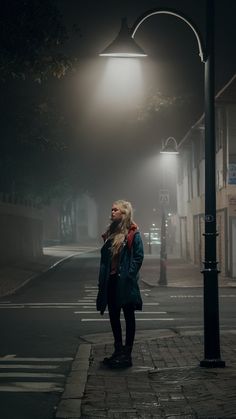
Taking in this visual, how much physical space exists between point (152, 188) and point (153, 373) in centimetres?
9091

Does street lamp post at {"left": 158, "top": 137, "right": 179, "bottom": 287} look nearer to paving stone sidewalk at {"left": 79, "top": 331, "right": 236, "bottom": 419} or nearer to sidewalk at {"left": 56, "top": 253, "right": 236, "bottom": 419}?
sidewalk at {"left": 56, "top": 253, "right": 236, "bottom": 419}

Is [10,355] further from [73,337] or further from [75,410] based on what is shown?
[75,410]

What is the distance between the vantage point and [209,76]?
32.1ft

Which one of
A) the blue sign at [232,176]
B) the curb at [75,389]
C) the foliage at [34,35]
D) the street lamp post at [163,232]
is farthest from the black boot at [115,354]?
the street lamp post at [163,232]

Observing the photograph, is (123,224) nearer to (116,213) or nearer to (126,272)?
(116,213)

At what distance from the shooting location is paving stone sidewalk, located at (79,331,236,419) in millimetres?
6925

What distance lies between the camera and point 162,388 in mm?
7949

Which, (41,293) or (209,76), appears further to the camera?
(41,293)

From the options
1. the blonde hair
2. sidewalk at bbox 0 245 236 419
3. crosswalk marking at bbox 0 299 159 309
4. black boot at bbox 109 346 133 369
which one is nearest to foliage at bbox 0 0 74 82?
crosswalk marking at bbox 0 299 159 309

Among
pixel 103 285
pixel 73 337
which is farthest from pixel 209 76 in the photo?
pixel 73 337

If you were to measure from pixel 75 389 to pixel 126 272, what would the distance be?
1.78 meters

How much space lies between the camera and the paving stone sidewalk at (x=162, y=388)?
6.93m

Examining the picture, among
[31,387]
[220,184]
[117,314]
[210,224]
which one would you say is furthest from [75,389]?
[220,184]

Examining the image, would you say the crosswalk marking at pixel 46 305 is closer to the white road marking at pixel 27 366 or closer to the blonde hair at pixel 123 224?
the white road marking at pixel 27 366
